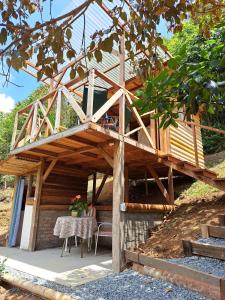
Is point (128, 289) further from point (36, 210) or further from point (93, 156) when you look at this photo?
point (36, 210)

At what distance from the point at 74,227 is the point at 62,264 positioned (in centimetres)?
80

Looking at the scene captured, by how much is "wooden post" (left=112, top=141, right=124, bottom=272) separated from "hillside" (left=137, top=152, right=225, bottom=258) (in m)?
0.58

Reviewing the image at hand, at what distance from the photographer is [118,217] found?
449cm

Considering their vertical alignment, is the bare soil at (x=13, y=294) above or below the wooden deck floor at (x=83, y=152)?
below

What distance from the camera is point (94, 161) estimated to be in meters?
7.09

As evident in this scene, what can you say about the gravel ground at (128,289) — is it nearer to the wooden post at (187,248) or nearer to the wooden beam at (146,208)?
the wooden post at (187,248)

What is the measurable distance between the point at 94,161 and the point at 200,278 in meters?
4.65

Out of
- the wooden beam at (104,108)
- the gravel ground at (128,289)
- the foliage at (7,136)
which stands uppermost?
the foliage at (7,136)

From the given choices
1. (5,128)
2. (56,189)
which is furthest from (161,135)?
(5,128)

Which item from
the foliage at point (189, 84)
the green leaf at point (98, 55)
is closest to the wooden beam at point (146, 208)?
the foliage at point (189, 84)

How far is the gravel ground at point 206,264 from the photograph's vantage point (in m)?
2.95

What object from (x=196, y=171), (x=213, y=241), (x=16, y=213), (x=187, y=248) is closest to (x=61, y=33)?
(x=187, y=248)

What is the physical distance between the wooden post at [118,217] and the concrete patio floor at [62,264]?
25cm

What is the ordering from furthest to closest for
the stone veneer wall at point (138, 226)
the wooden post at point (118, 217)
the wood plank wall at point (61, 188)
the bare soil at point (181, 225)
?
the wood plank wall at point (61, 188) < the stone veneer wall at point (138, 226) < the bare soil at point (181, 225) < the wooden post at point (118, 217)
